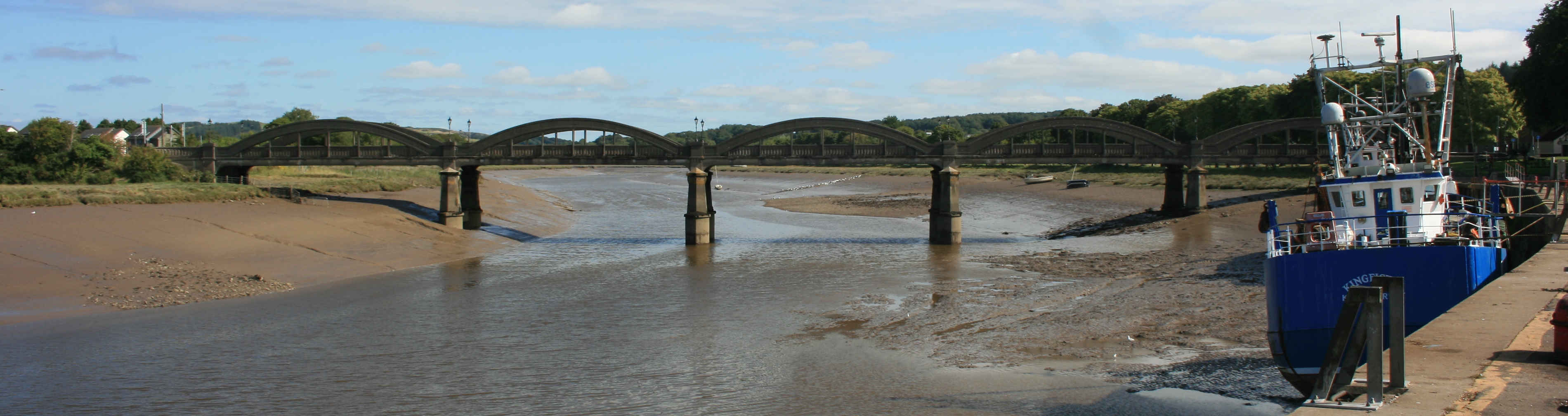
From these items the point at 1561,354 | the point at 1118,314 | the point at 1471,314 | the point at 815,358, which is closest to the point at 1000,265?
the point at 1118,314

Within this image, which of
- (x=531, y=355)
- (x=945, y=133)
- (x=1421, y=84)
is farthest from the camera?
(x=945, y=133)

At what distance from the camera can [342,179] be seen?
198 feet

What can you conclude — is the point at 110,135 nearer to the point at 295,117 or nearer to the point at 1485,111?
the point at 295,117

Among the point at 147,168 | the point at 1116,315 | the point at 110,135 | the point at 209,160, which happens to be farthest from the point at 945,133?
the point at 1116,315

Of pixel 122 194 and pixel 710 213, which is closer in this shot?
pixel 122 194

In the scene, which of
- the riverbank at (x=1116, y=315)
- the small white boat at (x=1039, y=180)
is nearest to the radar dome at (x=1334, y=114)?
the riverbank at (x=1116, y=315)

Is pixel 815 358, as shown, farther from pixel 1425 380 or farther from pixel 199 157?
pixel 199 157

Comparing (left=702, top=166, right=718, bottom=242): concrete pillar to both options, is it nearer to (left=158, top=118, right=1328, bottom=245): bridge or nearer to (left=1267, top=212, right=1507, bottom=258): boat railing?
(left=158, top=118, right=1328, bottom=245): bridge

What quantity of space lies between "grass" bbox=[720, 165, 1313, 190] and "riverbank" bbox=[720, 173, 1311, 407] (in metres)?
6.63

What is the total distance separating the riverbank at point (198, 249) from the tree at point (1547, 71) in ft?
174

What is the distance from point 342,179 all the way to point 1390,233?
57475 millimetres

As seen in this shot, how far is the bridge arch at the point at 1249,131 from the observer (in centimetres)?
5056

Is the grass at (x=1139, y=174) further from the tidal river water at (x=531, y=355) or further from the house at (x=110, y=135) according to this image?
the house at (x=110, y=135)

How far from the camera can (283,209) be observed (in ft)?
143
